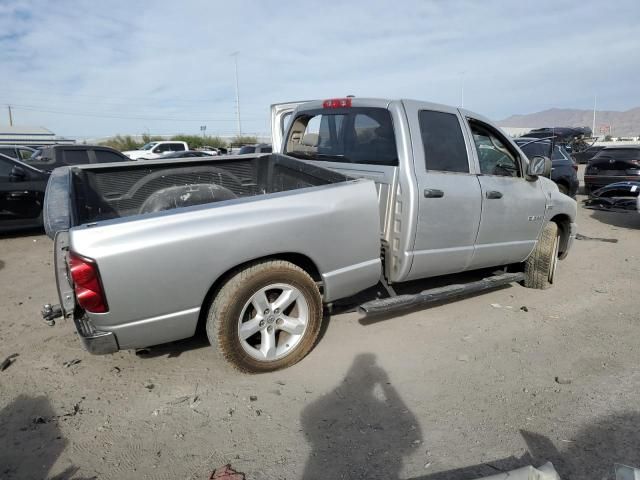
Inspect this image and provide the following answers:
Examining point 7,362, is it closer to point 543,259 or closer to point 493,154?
point 493,154

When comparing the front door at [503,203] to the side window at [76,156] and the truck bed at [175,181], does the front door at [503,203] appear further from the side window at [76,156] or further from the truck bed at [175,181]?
the side window at [76,156]

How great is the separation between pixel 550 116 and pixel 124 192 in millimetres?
214658

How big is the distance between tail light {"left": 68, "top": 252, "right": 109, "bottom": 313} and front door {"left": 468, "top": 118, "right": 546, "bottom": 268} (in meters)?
3.22

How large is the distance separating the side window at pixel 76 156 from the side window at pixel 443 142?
915 cm

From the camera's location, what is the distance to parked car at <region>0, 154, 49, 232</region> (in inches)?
299

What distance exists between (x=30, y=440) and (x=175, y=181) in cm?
271

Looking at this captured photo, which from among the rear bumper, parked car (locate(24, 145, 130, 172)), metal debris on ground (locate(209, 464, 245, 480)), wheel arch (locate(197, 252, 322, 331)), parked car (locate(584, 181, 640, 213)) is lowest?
metal debris on ground (locate(209, 464, 245, 480))

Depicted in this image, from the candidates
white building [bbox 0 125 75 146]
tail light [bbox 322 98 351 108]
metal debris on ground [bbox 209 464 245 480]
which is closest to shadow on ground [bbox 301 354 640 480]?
metal debris on ground [bbox 209 464 245 480]

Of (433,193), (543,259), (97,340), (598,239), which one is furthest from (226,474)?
(598,239)

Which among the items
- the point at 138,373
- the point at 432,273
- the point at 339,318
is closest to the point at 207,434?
the point at 138,373

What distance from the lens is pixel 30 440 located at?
2.67m

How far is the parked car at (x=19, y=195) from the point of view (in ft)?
24.9

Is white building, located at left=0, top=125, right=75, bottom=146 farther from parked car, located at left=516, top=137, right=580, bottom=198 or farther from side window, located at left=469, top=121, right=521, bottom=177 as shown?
side window, located at left=469, top=121, right=521, bottom=177

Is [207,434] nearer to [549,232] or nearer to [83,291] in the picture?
[83,291]
